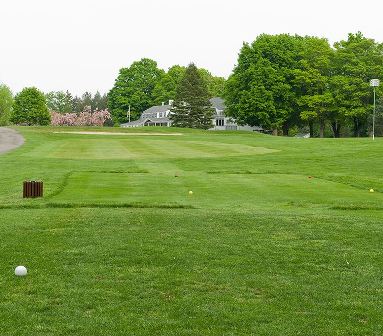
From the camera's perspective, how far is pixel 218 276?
8188 mm

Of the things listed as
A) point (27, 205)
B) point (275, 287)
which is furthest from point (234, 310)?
point (27, 205)

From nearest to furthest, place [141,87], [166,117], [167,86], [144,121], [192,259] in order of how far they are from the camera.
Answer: [192,259]
[166,117]
[144,121]
[167,86]
[141,87]

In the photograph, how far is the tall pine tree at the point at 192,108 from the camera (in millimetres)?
102250

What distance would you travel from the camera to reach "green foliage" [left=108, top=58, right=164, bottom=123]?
139875mm

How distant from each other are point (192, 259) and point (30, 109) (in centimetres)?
12260

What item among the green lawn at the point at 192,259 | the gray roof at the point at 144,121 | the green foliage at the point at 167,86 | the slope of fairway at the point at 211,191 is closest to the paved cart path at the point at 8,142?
the slope of fairway at the point at 211,191

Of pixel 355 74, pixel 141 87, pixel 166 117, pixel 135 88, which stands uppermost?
pixel 141 87

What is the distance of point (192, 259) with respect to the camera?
30.1 ft

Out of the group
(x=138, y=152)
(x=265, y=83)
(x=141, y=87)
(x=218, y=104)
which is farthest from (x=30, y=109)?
(x=138, y=152)

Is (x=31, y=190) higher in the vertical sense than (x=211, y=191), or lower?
higher

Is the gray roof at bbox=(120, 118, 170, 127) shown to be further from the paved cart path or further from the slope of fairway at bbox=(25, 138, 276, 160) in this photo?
the slope of fairway at bbox=(25, 138, 276, 160)

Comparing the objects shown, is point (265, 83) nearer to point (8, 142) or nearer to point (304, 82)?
point (304, 82)

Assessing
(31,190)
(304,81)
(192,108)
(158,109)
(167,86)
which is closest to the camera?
(31,190)

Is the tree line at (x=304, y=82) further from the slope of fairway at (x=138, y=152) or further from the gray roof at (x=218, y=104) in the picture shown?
the slope of fairway at (x=138, y=152)
